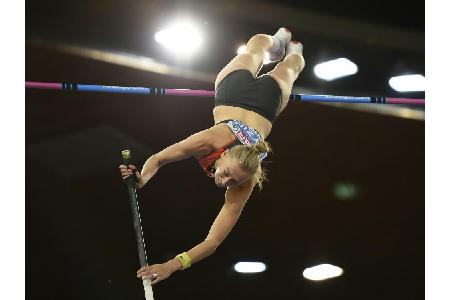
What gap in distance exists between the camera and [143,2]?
5.06m

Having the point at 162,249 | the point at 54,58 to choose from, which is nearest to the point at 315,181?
the point at 162,249

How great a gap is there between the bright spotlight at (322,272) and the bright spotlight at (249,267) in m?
0.49

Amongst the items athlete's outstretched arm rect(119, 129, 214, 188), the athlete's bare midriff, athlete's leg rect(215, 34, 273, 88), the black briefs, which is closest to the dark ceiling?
athlete's leg rect(215, 34, 273, 88)

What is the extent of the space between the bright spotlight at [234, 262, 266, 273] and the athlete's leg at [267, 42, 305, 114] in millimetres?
2978

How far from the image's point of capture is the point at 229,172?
3523 mm

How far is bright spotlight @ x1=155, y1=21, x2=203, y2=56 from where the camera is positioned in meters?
5.25

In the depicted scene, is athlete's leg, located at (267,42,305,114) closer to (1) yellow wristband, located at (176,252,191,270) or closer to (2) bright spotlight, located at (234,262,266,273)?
(1) yellow wristband, located at (176,252,191,270)

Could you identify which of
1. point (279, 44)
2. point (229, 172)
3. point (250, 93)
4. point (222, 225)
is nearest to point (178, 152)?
point (229, 172)

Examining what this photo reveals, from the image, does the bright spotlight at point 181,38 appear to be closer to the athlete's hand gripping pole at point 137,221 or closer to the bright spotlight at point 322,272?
the athlete's hand gripping pole at point 137,221

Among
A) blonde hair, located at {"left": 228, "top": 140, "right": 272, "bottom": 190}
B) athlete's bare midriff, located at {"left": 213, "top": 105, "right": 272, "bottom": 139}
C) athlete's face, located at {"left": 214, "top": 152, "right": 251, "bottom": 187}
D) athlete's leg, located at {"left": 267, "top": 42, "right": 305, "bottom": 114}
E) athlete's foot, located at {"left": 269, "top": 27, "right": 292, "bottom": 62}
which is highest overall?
athlete's foot, located at {"left": 269, "top": 27, "right": 292, "bottom": 62}
